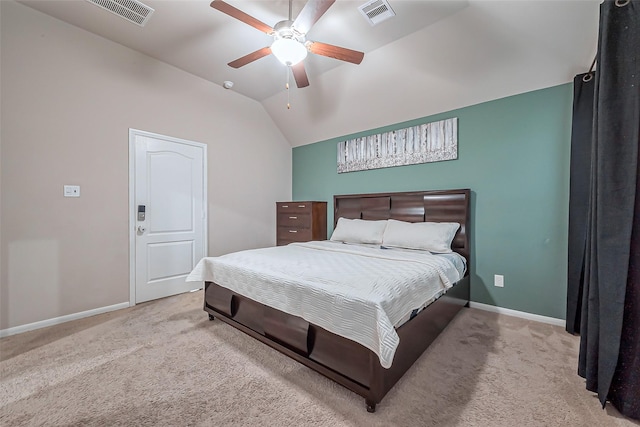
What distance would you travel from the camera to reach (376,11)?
220cm

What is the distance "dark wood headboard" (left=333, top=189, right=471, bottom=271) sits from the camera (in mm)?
2891

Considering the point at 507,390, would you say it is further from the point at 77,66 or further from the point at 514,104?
the point at 77,66

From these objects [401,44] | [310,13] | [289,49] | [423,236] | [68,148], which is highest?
[401,44]

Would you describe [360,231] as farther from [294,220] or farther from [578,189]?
[578,189]

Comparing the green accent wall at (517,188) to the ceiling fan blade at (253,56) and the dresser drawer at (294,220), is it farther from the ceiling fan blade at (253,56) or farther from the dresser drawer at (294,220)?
the ceiling fan blade at (253,56)

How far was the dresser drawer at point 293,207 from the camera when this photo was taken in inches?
157

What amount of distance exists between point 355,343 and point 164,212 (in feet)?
9.31

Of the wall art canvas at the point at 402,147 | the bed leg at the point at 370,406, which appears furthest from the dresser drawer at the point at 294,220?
the bed leg at the point at 370,406

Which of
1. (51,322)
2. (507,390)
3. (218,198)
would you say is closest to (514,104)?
(507,390)

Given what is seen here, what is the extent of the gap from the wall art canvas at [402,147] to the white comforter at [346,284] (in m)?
1.35

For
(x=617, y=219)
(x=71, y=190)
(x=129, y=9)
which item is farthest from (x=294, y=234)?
(x=617, y=219)

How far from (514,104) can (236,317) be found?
3412mm

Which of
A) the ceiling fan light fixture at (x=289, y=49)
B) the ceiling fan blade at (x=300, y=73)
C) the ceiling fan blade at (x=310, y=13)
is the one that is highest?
the ceiling fan blade at (x=310, y=13)

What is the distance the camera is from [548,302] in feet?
8.10
